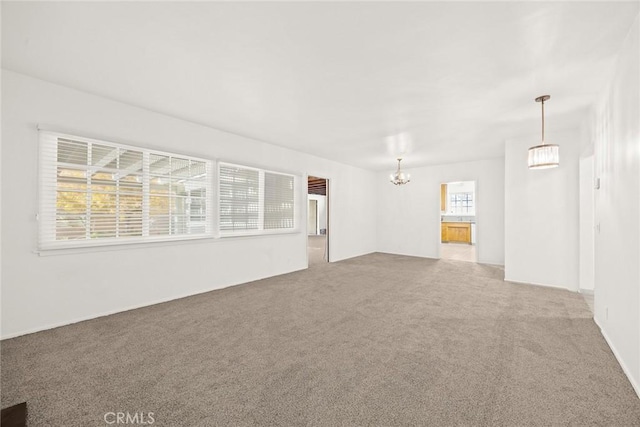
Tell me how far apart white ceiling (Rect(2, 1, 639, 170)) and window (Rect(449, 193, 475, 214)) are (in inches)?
309

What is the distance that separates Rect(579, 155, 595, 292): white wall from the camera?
4.21 meters

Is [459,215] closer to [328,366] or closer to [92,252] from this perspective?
[328,366]

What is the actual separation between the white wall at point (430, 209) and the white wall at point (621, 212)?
3838 mm

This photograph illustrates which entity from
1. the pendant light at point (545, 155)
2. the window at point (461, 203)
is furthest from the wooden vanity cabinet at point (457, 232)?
the pendant light at point (545, 155)

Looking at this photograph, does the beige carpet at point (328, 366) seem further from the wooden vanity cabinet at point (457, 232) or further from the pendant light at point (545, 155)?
the wooden vanity cabinet at point (457, 232)

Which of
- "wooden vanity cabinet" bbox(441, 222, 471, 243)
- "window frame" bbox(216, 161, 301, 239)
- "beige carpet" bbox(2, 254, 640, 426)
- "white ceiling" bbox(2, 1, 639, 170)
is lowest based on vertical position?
"beige carpet" bbox(2, 254, 640, 426)

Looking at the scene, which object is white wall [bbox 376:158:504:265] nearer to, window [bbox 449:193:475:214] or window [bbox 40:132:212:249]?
window [bbox 449:193:475:214]

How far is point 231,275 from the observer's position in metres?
4.64

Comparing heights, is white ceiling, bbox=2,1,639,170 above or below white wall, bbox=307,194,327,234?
above

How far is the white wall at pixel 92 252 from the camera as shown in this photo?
2697mm

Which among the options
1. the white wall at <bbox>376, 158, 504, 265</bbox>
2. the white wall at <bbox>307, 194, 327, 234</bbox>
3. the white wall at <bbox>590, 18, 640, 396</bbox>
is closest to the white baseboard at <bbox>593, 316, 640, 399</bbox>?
the white wall at <bbox>590, 18, 640, 396</bbox>

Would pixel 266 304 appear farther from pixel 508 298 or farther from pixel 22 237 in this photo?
pixel 508 298

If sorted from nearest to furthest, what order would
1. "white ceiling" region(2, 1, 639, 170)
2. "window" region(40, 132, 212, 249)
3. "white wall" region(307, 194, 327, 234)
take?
1. "white ceiling" region(2, 1, 639, 170)
2. "window" region(40, 132, 212, 249)
3. "white wall" region(307, 194, 327, 234)

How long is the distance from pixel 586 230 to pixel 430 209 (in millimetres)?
3591
